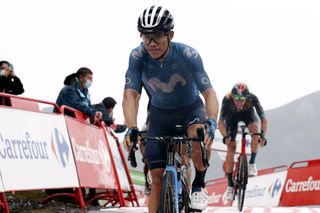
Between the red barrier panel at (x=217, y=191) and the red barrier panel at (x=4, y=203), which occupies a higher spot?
the red barrier panel at (x=4, y=203)

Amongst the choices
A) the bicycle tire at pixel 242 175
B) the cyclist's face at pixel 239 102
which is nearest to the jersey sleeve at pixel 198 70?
the cyclist's face at pixel 239 102

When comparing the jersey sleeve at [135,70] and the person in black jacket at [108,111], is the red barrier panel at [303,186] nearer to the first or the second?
the person in black jacket at [108,111]

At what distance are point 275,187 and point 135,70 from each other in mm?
16881

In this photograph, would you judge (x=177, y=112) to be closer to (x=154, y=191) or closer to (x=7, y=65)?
(x=154, y=191)

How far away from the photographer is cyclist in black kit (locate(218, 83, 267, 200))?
41.0 feet

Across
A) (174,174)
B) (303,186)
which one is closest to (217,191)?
(303,186)

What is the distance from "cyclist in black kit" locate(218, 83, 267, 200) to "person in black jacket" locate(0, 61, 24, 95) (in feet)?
12.6

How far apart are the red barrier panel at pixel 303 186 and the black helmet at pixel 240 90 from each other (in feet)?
31.1

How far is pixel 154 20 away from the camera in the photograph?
19.7ft

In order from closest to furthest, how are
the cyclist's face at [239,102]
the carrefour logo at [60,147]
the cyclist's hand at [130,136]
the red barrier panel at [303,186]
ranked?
1. the cyclist's hand at [130,136]
2. the carrefour logo at [60,147]
3. the cyclist's face at [239,102]
4. the red barrier panel at [303,186]

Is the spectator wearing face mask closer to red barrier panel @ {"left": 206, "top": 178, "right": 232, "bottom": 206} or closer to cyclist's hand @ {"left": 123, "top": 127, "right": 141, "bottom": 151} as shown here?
cyclist's hand @ {"left": 123, "top": 127, "right": 141, "bottom": 151}

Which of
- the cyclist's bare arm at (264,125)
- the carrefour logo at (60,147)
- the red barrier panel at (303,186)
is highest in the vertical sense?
the carrefour logo at (60,147)

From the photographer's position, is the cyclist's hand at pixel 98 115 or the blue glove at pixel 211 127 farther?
the cyclist's hand at pixel 98 115

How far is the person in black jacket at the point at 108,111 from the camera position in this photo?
43.5 ft
